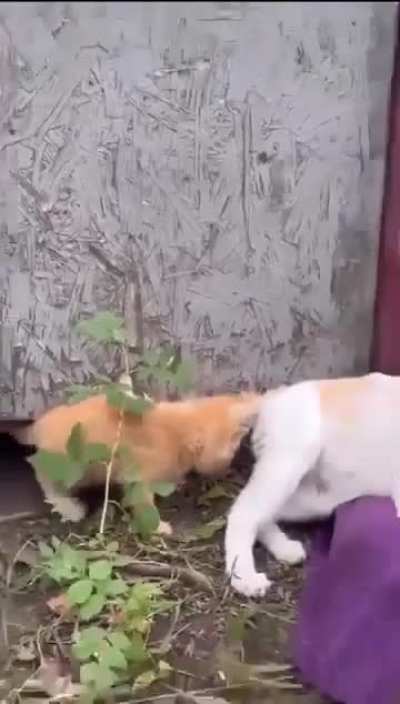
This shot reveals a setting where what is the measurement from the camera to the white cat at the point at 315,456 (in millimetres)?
1690

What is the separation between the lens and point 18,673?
147cm

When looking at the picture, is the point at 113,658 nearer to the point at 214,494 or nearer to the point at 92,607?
the point at 92,607

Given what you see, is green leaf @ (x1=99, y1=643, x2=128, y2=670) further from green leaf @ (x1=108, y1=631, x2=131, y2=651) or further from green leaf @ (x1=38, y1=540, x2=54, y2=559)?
green leaf @ (x1=38, y1=540, x2=54, y2=559)

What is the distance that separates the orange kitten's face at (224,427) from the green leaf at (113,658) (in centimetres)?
44

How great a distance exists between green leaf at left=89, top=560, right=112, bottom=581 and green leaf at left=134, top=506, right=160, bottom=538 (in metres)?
0.12

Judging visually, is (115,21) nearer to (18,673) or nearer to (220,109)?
(220,109)

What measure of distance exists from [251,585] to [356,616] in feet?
0.70

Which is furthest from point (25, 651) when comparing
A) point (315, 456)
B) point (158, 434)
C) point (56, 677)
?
point (315, 456)

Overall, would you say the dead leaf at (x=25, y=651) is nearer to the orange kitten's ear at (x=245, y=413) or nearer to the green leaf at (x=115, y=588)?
the green leaf at (x=115, y=588)

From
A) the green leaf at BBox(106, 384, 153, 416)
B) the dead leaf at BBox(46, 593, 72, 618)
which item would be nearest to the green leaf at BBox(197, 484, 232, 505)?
the green leaf at BBox(106, 384, 153, 416)

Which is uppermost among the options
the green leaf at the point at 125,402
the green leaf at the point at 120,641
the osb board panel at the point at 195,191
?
the osb board panel at the point at 195,191

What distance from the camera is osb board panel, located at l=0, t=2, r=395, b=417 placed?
5.60ft

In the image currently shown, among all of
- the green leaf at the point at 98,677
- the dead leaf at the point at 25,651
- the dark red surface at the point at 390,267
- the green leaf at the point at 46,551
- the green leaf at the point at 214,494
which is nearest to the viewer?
the green leaf at the point at 98,677

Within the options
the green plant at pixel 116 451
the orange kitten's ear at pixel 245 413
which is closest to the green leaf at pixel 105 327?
the green plant at pixel 116 451
